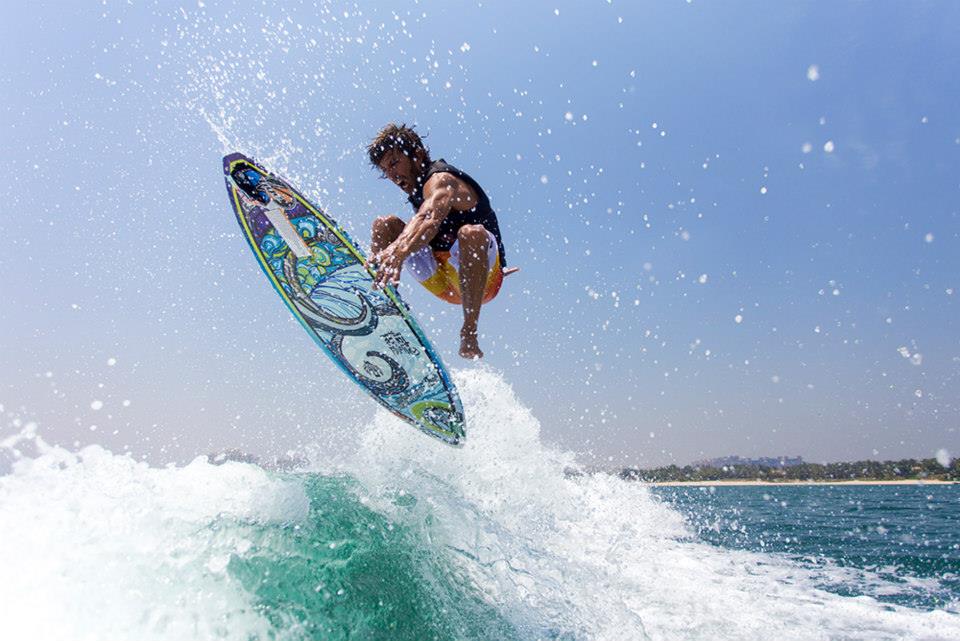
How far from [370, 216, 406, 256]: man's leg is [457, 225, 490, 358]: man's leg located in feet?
2.74

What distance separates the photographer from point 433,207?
4.34 meters

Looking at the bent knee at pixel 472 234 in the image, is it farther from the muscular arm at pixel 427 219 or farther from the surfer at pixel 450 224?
the muscular arm at pixel 427 219

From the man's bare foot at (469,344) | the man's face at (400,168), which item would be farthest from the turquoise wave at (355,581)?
the man's face at (400,168)

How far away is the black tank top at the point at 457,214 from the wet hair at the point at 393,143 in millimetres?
259

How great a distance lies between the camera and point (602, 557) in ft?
24.1

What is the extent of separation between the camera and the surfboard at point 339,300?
18.9 ft

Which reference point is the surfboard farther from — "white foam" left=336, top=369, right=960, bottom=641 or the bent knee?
the bent knee

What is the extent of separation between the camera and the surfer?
4.65 meters

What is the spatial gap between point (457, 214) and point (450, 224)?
140 millimetres

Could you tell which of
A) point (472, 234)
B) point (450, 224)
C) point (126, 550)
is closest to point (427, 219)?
point (472, 234)

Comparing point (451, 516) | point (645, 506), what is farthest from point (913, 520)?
point (451, 516)

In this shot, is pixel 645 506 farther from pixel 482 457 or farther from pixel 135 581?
pixel 135 581

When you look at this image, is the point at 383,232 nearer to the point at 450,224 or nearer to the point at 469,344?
the point at 450,224

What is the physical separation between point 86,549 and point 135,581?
45 cm
